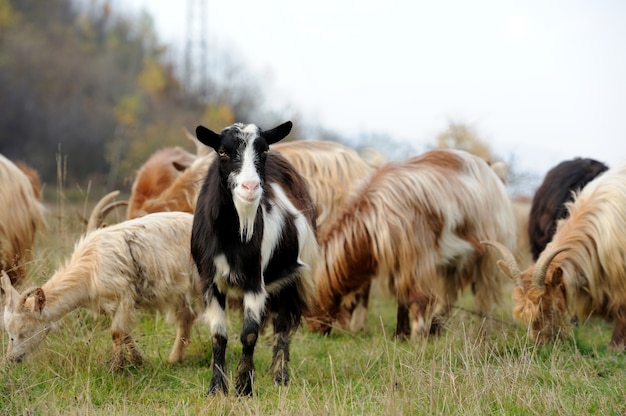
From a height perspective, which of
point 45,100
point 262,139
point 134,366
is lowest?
point 45,100

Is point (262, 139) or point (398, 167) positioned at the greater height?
point (262, 139)

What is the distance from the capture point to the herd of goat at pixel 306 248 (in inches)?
206

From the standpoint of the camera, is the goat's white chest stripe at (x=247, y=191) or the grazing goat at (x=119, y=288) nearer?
the goat's white chest stripe at (x=247, y=191)

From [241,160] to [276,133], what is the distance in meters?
0.47

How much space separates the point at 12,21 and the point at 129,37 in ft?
65.7

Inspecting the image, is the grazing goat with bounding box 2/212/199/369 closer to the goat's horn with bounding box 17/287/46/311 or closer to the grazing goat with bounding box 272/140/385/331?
the goat's horn with bounding box 17/287/46/311

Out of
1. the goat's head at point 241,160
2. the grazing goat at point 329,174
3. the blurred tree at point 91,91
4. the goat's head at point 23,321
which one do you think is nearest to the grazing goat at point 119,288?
the goat's head at point 23,321

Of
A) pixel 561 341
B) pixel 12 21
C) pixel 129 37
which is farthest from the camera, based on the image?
pixel 129 37

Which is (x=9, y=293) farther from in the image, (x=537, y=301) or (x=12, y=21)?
(x=12, y=21)

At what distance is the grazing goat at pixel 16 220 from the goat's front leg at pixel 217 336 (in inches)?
118

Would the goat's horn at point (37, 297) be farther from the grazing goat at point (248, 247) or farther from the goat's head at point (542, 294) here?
the goat's head at point (542, 294)

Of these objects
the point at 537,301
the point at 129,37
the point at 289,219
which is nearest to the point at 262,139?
the point at 289,219

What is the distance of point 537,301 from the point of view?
702 cm

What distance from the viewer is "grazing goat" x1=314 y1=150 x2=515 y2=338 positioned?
25.0 feet
